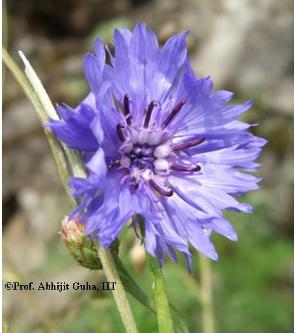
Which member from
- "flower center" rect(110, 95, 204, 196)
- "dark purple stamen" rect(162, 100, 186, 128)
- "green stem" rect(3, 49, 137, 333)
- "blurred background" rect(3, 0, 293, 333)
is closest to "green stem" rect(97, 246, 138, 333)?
"green stem" rect(3, 49, 137, 333)

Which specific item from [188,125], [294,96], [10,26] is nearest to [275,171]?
[294,96]

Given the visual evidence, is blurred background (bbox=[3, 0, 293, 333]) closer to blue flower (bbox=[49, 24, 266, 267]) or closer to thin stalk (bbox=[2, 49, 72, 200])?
blue flower (bbox=[49, 24, 266, 267])

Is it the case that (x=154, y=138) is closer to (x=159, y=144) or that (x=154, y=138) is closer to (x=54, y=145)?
(x=159, y=144)

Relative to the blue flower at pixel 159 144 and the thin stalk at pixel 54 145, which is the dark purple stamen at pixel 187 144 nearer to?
the blue flower at pixel 159 144

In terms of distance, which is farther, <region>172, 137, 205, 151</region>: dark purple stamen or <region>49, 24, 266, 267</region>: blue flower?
<region>172, 137, 205, 151</region>: dark purple stamen

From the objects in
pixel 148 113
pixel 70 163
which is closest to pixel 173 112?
pixel 148 113

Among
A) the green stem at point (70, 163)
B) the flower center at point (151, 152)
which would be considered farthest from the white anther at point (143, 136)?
the green stem at point (70, 163)

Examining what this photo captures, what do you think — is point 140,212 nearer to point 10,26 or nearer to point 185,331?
point 185,331
